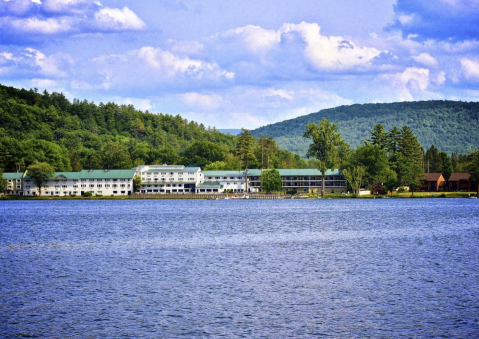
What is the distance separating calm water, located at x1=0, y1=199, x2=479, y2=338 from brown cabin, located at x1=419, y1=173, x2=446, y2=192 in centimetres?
11066

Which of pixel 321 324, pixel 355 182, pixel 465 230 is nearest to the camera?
pixel 321 324

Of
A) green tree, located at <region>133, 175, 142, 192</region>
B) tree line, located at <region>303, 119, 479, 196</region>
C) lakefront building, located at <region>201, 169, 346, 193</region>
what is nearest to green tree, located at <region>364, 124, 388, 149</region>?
tree line, located at <region>303, 119, 479, 196</region>

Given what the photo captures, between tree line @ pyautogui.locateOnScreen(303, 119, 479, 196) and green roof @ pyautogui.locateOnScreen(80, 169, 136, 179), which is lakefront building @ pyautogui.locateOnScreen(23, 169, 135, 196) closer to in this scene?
green roof @ pyautogui.locateOnScreen(80, 169, 136, 179)

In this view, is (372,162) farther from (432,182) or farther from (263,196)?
(432,182)

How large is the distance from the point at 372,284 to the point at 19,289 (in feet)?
51.5

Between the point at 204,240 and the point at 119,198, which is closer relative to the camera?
the point at 204,240

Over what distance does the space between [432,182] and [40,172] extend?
101m

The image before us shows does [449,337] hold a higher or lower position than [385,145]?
lower

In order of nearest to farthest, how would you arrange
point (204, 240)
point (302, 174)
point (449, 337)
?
point (449, 337) → point (204, 240) → point (302, 174)

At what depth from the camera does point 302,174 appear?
16025 centimetres

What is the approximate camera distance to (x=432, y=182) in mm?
152875

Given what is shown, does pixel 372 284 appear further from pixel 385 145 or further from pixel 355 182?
pixel 385 145

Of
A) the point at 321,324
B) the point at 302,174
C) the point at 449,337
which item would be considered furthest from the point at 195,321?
the point at 302,174

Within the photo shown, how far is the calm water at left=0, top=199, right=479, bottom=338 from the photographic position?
19125 mm
